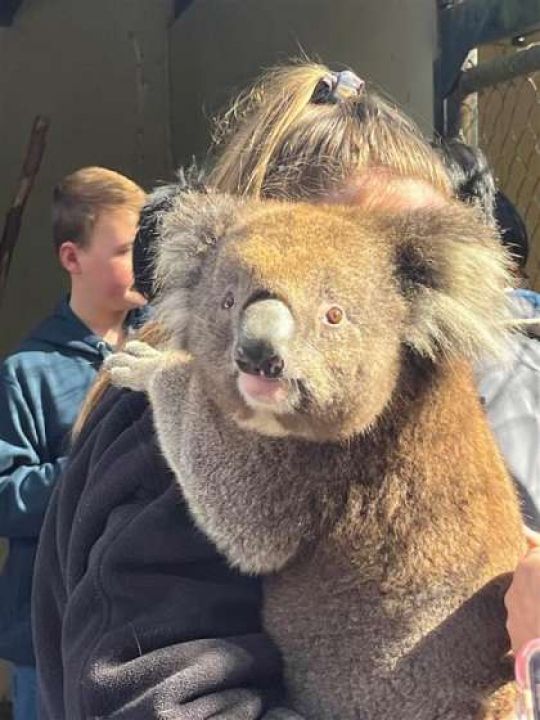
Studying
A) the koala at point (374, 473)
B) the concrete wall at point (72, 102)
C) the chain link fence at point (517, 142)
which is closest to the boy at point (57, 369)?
the koala at point (374, 473)

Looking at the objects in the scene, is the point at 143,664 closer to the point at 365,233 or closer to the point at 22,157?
the point at 365,233

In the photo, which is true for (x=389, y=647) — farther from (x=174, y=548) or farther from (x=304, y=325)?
(x=304, y=325)

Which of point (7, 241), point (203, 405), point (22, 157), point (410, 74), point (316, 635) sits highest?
point (410, 74)

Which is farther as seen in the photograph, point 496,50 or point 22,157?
point 22,157

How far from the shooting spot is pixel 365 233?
1.11 m

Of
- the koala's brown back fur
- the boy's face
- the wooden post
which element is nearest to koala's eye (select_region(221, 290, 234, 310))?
the koala's brown back fur

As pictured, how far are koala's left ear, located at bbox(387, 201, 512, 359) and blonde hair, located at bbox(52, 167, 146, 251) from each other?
1.63m

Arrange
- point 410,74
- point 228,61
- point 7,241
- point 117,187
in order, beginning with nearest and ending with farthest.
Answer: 1. point 117,187
2. point 410,74
3. point 228,61
4. point 7,241

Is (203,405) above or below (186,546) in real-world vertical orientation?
above

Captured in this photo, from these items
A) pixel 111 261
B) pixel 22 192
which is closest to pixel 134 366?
pixel 111 261

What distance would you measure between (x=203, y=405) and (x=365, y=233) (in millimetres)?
267

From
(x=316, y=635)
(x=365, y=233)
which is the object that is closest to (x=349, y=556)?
(x=316, y=635)

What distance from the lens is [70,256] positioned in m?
2.69

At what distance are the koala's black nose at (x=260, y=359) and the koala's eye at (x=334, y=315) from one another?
8 cm
